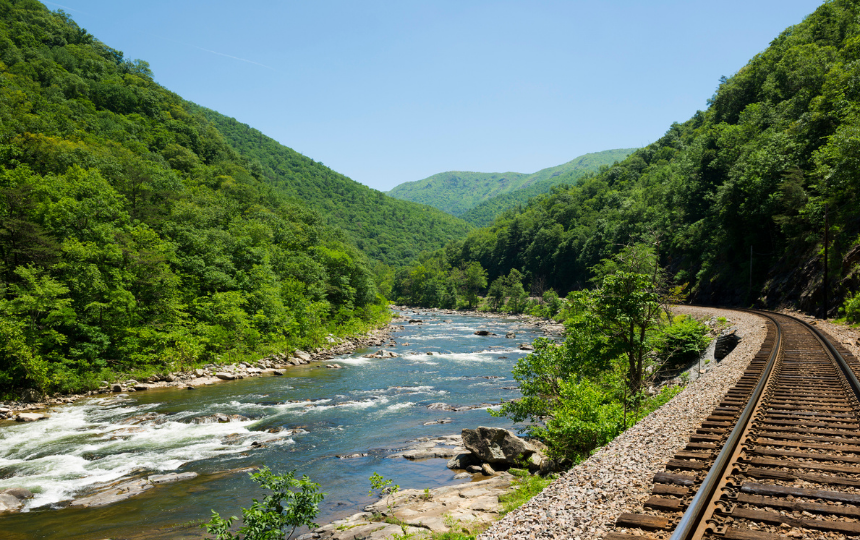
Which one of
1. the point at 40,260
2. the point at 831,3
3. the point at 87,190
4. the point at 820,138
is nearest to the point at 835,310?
the point at 820,138

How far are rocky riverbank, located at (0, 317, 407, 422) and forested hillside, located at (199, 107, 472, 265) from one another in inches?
3665

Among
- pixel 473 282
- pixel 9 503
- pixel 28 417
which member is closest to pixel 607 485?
pixel 9 503

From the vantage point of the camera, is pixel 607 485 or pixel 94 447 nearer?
pixel 607 485

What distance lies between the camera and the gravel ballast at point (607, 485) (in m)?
5.01

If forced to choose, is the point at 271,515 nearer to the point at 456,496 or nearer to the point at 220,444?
the point at 456,496

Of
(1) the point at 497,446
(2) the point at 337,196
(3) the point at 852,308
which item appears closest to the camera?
(1) the point at 497,446

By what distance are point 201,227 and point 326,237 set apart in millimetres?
30389

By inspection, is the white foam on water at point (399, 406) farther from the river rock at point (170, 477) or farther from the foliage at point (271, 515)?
the foliage at point (271, 515)

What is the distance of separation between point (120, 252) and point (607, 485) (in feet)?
93.2

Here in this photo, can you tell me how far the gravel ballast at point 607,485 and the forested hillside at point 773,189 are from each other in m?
24.0

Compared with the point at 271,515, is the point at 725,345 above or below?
above

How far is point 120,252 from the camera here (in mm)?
25562

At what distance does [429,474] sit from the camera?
44.8 feet

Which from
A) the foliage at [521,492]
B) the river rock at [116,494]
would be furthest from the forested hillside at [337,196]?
the foliage at [521,492]
